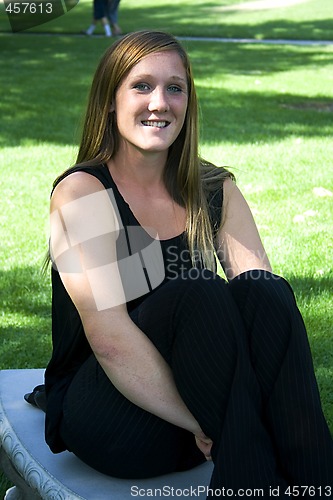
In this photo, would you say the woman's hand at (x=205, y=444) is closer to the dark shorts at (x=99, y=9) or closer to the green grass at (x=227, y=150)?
the green grass at (x=227, y=150)

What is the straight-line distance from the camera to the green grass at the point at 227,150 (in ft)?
15.0

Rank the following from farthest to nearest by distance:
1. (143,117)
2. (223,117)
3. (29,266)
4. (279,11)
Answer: (279,11) < (223,117) < (29,266) < (143,117)

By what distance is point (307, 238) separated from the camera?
554 centimetres

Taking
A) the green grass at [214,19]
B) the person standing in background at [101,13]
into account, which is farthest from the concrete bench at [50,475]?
the green grass at [214,19]

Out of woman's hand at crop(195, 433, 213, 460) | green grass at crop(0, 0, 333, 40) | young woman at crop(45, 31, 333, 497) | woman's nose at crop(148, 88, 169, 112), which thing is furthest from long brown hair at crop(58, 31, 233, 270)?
green grass at crop(0, 0, 333, 40)

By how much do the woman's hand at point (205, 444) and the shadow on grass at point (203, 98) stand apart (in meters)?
3.28

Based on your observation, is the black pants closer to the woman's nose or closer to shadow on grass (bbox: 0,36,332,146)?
the woman's nose

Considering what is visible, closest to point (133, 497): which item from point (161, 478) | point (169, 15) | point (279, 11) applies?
point (161, 478)

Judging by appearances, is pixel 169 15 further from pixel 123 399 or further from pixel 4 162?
pixel 123 399

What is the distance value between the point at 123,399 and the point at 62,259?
44cm

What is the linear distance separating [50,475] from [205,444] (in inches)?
17.0

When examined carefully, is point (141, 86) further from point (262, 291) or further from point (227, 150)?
point (227, 150)

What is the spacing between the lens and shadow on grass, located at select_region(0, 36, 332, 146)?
28.1 ft

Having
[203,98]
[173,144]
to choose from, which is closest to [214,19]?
[203,98]
